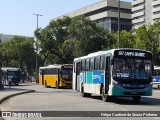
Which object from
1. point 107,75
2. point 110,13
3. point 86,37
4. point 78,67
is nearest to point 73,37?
point 86,37

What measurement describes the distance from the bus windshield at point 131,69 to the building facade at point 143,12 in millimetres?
121735

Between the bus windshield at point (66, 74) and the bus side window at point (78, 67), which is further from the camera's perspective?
the bus windshield at point (66, 74)

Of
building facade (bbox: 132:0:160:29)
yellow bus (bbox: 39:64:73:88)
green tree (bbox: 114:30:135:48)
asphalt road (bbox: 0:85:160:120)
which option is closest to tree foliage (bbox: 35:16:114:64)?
green tree (bbox: 114:30:135:48)

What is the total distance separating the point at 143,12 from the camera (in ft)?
484

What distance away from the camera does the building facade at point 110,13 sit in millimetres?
142250

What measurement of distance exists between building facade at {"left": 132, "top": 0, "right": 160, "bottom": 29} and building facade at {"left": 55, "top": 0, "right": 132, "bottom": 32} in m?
2.46

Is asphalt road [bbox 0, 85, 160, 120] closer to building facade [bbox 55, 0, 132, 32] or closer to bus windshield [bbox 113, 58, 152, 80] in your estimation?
bus windshield [bbox 113, 58, 152, 80]

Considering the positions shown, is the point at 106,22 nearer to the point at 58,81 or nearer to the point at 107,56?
the point at 58,81

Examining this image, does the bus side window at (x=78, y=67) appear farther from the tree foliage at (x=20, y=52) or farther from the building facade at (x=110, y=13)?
the building facade at (x=110, y=13)

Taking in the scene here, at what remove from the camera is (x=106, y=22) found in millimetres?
144375

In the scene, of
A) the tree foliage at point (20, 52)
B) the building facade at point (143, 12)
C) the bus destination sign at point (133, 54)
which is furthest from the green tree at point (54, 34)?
the building facade at point (143, 12)

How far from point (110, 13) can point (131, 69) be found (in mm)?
122147

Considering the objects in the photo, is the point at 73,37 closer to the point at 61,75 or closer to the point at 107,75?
the point at 61,75

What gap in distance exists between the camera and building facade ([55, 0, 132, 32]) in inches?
5600
